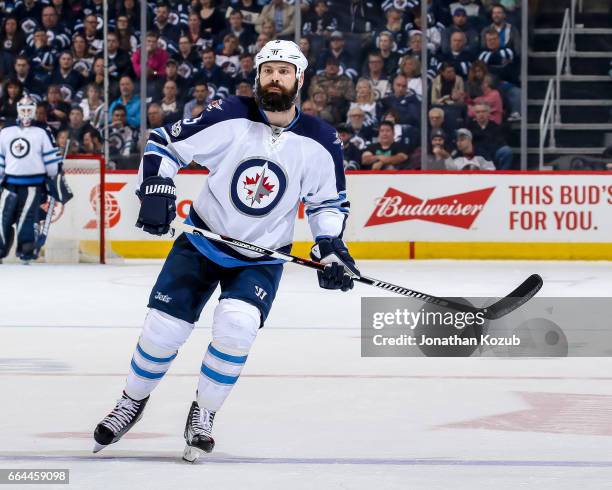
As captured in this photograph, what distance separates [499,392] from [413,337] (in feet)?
5.74

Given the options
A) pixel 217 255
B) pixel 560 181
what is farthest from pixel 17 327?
pixel 560 181

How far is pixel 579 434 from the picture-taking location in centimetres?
427

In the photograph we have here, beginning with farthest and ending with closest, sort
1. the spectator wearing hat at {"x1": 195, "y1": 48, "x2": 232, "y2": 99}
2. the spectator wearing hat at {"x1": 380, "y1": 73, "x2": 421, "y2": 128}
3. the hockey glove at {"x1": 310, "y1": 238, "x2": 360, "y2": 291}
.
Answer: the spectator wearing hat at {"x1": 195, "y1": 48, "x2": 232, "y2": 99} < the spectator wearing hat at {"x1": 380, "y1": 73, "x2": 421, "y2": 128} < the hockey glove at {"x1": 310, "y1": 238, "x2": 360, "y2": 291}

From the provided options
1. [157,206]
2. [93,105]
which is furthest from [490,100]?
[157,206]

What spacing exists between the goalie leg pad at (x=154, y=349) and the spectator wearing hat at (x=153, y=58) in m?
10.3

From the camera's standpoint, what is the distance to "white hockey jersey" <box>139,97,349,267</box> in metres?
4.10

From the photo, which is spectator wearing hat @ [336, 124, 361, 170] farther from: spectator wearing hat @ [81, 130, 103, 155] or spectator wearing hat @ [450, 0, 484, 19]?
spectator wearing hat @ [81, 130, 103, 155]

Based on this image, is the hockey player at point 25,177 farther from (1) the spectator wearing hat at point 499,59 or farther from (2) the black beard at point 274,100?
(2) the black beard at point 274,100

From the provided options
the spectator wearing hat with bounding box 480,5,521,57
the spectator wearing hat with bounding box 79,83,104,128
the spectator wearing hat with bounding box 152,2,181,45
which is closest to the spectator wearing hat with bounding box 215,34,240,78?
the spectator wearing hat with bounding box 152,2,181,45

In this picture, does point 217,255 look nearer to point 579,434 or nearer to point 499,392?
point 579,434

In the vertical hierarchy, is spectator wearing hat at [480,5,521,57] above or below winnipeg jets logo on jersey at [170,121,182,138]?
above

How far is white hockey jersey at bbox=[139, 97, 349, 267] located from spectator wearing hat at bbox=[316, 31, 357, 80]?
9.67 metres

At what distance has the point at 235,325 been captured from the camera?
392 centimetres

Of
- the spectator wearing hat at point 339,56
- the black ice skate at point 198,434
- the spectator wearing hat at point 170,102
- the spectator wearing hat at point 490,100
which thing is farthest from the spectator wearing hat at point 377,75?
the black ice skate at point 198,434
